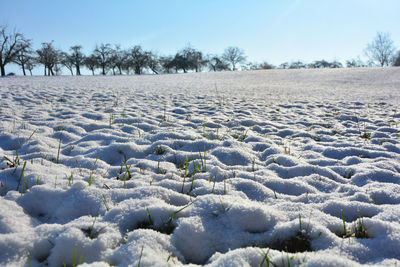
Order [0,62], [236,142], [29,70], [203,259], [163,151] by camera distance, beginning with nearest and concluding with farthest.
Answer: [203,259] < [163,151] < [236,142] < [0,62] < [29,70]

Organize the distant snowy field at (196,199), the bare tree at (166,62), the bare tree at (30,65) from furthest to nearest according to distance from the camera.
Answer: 1. the bare tree at (166,62)
2. the bare tree at (30,65)
3. the distant snowy field at (196,199)

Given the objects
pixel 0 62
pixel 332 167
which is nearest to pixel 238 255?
pixel 332 167

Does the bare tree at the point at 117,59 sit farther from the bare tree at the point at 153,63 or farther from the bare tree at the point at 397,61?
the bare tree at the point at 397,61

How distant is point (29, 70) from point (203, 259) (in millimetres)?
60774

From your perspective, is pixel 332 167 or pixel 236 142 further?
pixel 236 142

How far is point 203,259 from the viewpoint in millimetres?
1330

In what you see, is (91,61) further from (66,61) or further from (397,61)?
(397,61)

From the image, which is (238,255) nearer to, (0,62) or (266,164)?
(266,164)

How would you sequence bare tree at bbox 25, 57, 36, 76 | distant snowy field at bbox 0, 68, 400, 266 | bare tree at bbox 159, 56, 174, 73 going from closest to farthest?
distant snowy field at bbox 0, 68, 400, 266 → bare tree at bbox 25, 57, 36, 76 → bare tree at bbox 159, 56, 174, 73

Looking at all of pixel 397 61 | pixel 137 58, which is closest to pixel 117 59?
pixel 137 58

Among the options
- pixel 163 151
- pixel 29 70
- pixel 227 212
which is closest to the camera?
pixel 227 212

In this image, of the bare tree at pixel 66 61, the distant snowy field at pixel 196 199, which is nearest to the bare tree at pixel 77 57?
the bare tree at pixel 66 61

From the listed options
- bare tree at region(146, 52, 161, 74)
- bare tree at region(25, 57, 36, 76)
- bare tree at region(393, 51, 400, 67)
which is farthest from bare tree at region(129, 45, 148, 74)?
bare tree at region(393, 51, 400, 67)

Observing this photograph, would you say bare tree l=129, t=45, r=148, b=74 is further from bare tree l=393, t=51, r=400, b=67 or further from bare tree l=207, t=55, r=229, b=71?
bare tree l=393, t=51, r=400, b=67
